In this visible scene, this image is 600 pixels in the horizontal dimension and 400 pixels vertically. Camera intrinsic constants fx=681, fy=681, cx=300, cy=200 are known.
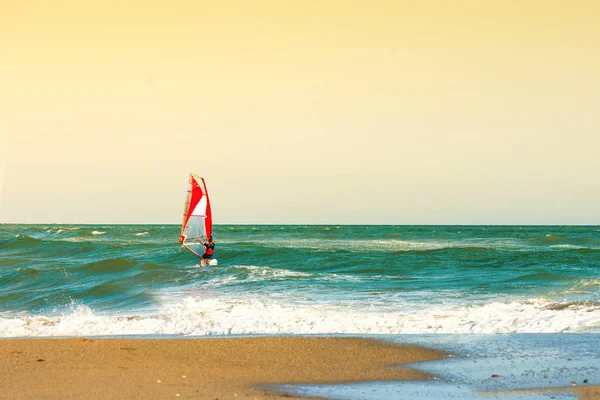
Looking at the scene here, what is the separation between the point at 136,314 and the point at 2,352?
5319 mm

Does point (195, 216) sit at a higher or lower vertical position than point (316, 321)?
higher

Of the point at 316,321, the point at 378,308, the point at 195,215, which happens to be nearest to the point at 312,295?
the point at 378,308

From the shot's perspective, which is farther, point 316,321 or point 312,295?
point 312,295

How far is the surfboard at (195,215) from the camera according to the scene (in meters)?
23.1

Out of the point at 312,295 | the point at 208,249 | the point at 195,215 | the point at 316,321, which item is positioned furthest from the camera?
the point at 208,249

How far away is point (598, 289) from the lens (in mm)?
17906

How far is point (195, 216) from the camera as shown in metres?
24.1

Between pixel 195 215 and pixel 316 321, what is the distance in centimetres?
1126

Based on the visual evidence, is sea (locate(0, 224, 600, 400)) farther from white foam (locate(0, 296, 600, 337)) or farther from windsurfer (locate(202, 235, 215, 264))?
windsurfer (locate(202, 235, 215, 264))

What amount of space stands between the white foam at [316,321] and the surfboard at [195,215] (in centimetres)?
746

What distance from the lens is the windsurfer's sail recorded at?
75.9ft

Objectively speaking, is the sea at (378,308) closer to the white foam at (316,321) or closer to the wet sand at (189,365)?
the white foam at (316,321)

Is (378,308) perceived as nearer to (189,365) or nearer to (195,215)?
(189,365)

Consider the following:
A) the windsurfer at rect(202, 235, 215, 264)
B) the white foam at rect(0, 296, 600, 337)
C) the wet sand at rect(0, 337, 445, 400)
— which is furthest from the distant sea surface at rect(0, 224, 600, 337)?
the wet sand at rect(0, 337, 445, 400)
